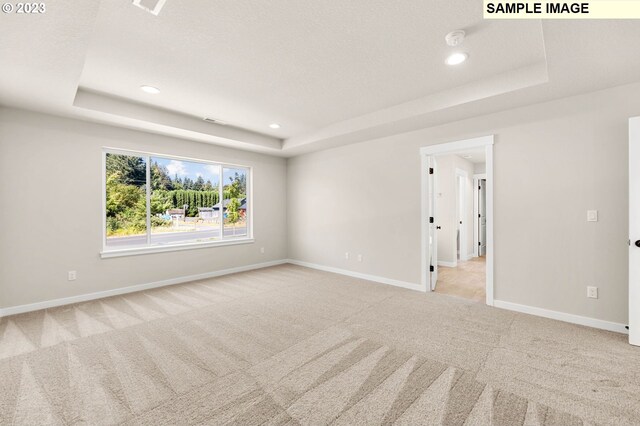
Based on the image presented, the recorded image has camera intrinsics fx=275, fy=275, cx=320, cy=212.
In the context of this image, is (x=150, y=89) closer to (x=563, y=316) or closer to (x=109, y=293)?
(x=109, y=293)

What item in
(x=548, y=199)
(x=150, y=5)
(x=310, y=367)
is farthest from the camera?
(x=548, y=199)

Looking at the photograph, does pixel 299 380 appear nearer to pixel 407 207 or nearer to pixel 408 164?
pixel 407 207

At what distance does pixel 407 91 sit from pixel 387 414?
10.8 feet

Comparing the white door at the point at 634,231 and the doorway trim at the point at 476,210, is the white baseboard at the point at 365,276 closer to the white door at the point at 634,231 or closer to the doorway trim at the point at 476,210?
the white door at the point at 634,231

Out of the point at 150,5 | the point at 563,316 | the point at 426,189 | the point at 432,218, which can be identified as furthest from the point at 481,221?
the point at 150,5

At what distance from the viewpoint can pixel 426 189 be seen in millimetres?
4258

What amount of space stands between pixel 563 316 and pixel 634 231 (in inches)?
45.4

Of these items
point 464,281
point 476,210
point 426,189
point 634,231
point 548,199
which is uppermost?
point 426,189

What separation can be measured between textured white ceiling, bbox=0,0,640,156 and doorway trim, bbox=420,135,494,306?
1.21 feet

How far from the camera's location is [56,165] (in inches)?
144

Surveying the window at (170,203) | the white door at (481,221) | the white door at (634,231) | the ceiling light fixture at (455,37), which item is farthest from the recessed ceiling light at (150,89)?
the white door at (481,221)

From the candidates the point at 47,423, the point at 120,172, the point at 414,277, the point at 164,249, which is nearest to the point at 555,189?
the point at 414,277

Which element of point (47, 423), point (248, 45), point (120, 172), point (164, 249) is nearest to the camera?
point (47, 423)

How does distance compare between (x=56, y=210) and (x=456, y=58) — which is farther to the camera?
(x=56, y=210)
